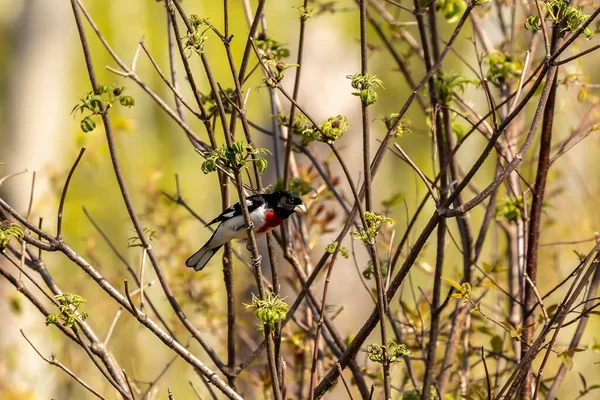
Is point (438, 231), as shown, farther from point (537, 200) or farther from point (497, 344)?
point (497, 344)

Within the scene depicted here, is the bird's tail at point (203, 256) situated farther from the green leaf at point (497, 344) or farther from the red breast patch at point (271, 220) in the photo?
the green leaf at point (497, 344)

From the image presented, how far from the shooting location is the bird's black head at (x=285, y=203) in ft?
10.4

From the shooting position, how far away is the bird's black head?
3170mm

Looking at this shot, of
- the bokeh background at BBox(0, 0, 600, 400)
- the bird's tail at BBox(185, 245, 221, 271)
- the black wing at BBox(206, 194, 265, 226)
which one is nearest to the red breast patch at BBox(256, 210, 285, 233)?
the black wing at BBox(206, 194, 265, 226)

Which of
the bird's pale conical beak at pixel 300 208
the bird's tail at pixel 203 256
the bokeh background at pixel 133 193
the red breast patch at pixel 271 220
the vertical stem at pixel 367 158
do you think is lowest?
the vertical stem at pixel 367 158

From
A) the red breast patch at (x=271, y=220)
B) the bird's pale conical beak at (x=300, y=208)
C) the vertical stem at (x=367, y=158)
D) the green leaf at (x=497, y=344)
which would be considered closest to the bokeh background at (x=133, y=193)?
the green leaf at (x=497, y=344)

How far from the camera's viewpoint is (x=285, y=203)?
3.25 m

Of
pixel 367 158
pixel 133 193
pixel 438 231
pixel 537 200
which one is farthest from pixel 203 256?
pixel 133 193

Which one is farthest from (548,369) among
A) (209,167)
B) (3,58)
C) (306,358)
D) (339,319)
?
(3,58)

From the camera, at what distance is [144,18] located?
16.8 m

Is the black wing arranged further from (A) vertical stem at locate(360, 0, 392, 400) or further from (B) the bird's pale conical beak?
(A) vertical stem at locate(360, 0, 392, 400)

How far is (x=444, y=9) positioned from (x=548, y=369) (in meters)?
5.58

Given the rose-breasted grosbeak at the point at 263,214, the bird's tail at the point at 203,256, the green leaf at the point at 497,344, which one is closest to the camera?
the rose-breasted grosbeak at the point at 263,214

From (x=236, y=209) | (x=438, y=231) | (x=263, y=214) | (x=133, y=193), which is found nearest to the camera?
(x=438, y=231)
